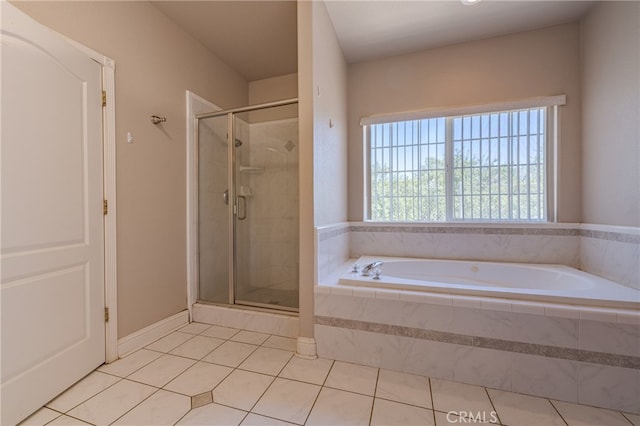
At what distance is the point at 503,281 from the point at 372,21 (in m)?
2.43

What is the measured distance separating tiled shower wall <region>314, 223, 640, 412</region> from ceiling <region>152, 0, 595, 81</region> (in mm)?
1727

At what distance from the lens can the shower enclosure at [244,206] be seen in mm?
2438

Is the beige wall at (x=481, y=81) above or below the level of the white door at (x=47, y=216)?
above

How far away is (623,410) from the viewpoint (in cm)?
128

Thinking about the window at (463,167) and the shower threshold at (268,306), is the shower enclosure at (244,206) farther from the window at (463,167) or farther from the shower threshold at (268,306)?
the window at (463,167)

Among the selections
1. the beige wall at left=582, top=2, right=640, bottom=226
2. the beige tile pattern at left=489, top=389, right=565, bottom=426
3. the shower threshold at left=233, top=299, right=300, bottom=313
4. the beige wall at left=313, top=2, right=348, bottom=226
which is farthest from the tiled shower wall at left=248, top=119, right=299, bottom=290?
the beige wall at left=582, top=2, right=640, bottom=226

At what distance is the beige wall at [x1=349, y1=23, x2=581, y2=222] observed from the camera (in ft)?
7.24

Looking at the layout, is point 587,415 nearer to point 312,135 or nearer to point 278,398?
point 278,398

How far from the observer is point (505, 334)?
4.74 ft

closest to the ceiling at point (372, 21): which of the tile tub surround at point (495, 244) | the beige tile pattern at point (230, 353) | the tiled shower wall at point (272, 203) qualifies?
the tiled shower wall at point (272, 203)

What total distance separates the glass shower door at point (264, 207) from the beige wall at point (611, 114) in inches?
91.5

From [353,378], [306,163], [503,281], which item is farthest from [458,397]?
[306,163]

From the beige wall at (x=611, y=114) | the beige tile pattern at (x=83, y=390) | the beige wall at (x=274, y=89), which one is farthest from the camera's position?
the beige wall at (x=274, y=89)

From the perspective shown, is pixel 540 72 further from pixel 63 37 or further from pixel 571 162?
pixel 63 37
